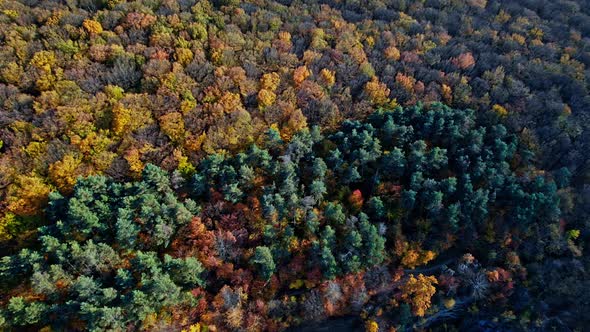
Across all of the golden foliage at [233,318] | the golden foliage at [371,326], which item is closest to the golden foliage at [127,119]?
the golden foliage at [233,318]

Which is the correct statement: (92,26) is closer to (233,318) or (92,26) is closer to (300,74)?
(300,74)

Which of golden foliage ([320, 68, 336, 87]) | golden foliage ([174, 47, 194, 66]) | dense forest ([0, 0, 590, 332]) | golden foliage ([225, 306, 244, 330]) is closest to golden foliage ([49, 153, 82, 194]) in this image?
dense forest ([0, 0, 590, 332])

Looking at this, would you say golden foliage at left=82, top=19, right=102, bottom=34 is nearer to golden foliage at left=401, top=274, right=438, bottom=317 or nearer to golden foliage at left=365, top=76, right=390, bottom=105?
golden foliage at left=365, top=76, right=390, bottom=105

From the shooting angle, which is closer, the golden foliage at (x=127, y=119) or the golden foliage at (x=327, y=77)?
the golden foliage at (x=127, y=119)

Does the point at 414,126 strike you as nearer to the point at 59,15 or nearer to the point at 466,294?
the point at 466,294

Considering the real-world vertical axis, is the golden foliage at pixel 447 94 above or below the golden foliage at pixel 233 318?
above

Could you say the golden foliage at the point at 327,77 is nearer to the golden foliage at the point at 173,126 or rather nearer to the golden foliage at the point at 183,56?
the golden foliage at the point at 183,56
